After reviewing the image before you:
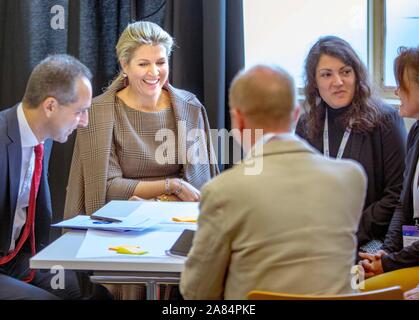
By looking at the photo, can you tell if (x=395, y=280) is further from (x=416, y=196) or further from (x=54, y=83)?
(x=54, y=83)

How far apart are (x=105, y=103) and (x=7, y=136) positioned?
66 centimetres

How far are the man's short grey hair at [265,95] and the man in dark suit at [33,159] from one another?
35.4 inches

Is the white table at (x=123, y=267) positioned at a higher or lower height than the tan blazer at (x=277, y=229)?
lower

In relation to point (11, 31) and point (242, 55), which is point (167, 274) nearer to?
point (242, 55)

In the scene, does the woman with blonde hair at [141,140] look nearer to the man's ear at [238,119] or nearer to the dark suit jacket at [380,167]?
the dark suit jacket at [380,167]

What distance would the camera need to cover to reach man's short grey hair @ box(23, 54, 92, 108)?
200 centimetres

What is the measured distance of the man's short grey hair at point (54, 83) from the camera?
6.56ft

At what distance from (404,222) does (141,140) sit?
43.6 inches

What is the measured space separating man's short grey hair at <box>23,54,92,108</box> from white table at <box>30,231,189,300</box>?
0.58 meters

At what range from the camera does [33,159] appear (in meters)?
2.12

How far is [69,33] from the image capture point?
3.05 meters

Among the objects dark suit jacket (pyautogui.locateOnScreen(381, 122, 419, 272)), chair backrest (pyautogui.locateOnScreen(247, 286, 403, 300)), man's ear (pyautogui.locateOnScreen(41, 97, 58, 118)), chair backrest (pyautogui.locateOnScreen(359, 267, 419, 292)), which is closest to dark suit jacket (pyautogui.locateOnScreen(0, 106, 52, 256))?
man's ear (pyautogui.locateOnScreen(41, 97, 58, 118))

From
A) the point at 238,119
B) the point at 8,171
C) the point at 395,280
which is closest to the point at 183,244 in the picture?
the point at 238,119

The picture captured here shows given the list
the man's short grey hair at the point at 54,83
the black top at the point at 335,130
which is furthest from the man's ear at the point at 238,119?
the black top at the point at 335,130
